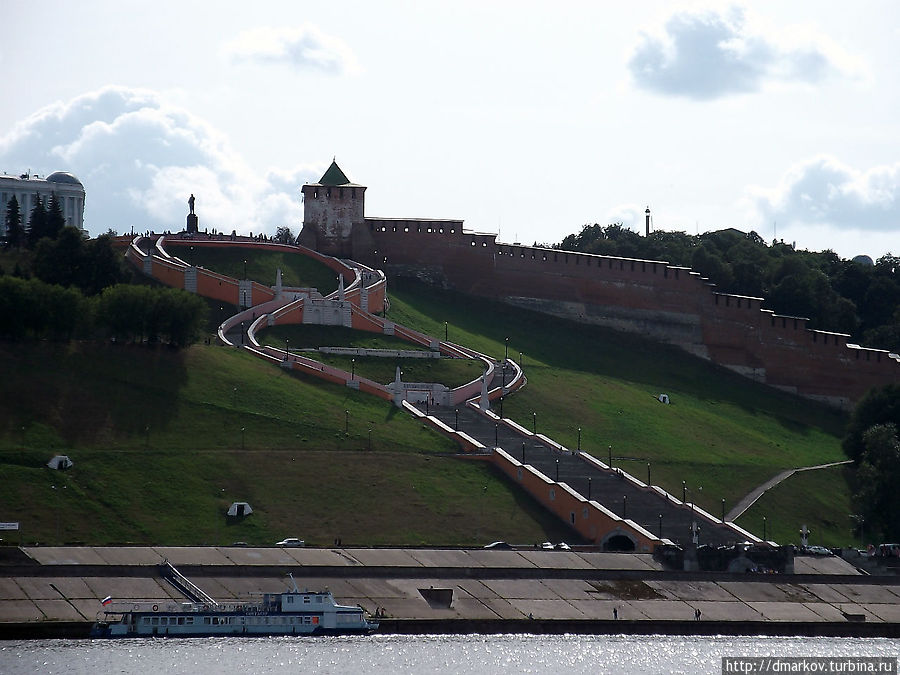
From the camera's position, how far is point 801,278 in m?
117

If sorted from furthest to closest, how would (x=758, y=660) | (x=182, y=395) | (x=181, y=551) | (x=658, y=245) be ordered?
(x=658, y=245) < (x=182, y=395) < (x=181, y=551) < (x=758, y=660)

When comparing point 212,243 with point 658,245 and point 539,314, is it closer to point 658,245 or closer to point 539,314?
point 539,314

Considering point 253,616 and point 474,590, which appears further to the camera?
point 474,590

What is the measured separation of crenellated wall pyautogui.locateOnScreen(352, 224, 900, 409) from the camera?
10750cm

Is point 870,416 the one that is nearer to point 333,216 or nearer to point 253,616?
point 333,216

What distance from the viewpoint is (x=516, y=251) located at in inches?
4456

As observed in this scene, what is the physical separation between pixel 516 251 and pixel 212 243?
17607mm

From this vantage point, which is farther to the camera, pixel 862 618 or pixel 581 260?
pixel 581 260

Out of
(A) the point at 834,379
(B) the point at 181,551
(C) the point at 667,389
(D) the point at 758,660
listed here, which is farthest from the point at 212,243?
(D) the point at 758,660

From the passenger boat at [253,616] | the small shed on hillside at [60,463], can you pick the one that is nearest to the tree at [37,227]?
the small shed on hillside at [60,463]

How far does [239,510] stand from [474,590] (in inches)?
389

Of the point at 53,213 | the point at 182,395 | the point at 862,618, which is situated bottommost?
the point at 862,618

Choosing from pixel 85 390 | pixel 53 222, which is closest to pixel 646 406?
pixel 85 390

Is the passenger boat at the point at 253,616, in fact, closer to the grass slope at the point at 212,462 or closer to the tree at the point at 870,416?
the grass slope at the point at 212,462
